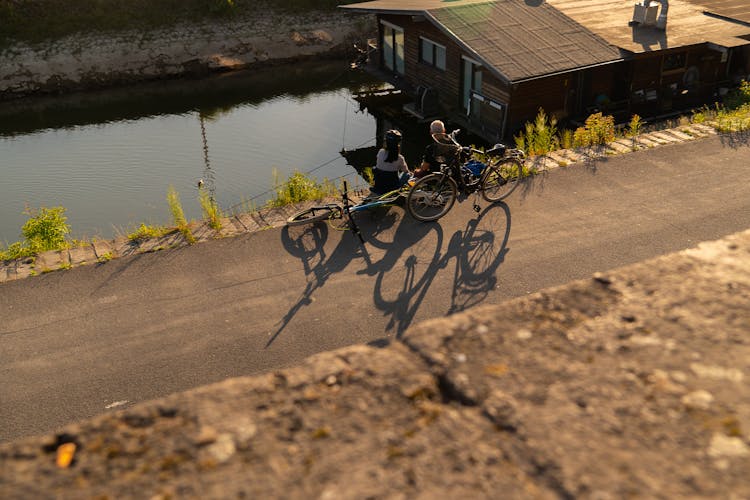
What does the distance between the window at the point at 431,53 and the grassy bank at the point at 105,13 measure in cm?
1432

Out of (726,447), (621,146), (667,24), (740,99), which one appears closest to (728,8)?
(667,24)

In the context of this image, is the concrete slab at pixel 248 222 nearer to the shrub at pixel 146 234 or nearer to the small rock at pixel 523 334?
the shrub at pixel 146 234

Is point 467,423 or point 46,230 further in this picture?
point 46,230

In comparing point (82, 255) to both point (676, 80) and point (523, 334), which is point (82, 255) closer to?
point (523, 334)

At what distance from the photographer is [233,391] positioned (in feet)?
8.12

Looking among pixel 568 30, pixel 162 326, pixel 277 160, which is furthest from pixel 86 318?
pixel 568 30

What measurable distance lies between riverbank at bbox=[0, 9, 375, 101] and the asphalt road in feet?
77.2

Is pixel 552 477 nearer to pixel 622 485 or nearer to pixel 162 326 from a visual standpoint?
pixel 622 485

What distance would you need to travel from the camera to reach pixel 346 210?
1056cm

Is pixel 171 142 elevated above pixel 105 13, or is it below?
below

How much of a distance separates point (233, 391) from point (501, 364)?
105cm

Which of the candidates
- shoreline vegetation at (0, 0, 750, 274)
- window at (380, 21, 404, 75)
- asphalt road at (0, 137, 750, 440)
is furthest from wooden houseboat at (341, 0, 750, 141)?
asphalt road at (0, 137, 750, 440)

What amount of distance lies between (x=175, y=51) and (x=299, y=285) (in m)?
→ 26.3

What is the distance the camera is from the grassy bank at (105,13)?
31.2 m
